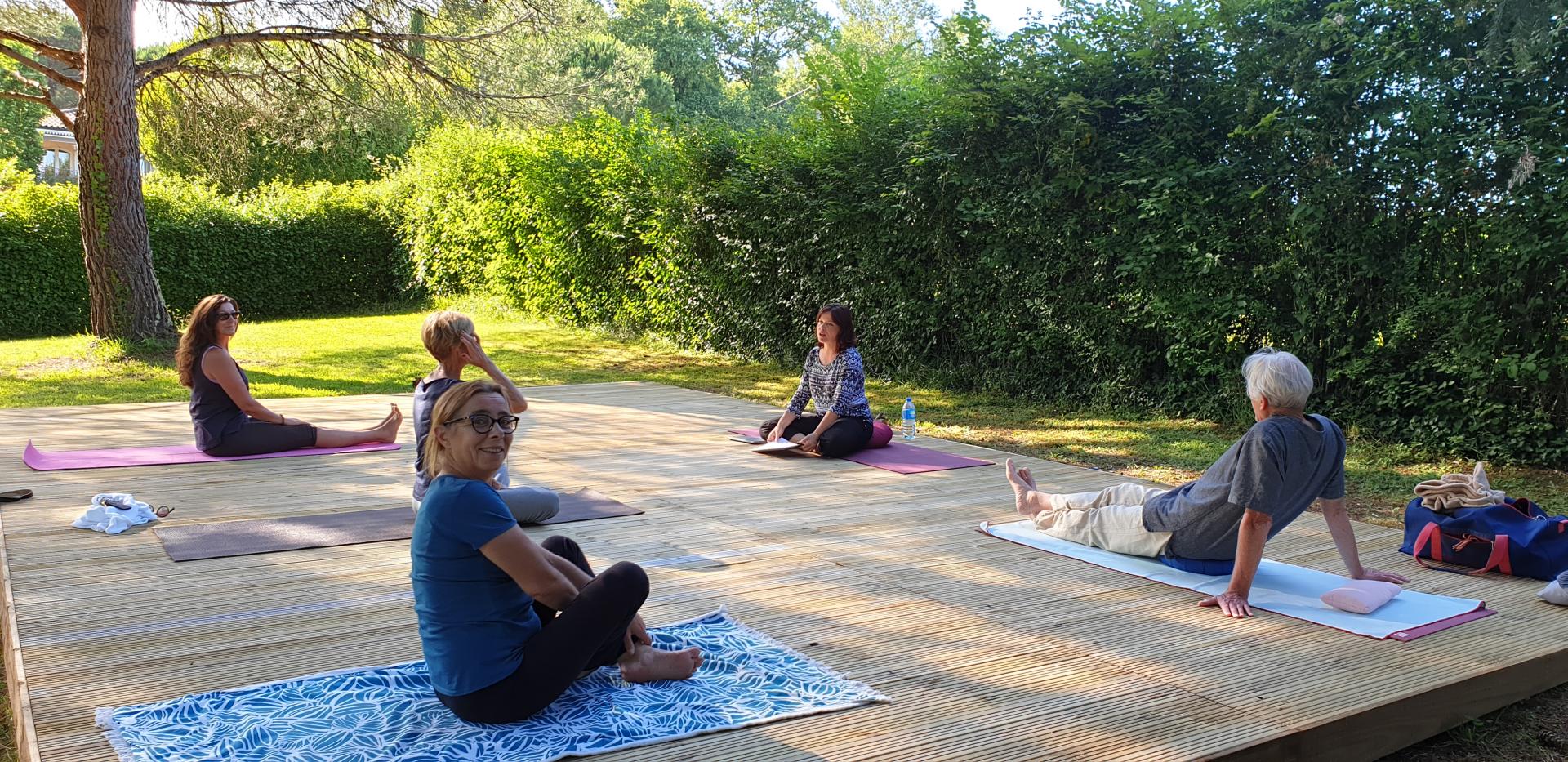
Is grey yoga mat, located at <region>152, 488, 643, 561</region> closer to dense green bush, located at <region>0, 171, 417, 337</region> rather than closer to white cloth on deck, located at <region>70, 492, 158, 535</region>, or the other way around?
white cloth on deck, located at <region>70, 492, 158, 535</region>

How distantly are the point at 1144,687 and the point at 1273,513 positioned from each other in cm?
89

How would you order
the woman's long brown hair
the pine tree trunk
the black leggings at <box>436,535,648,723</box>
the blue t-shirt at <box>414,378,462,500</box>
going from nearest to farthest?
the black leggings at <box>436,535,648,723</box>
the blue t-shirt at <box>414,378,462,500</box>
the woman's long brown hair
the pine tree trunk

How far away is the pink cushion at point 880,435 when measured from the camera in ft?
21.3

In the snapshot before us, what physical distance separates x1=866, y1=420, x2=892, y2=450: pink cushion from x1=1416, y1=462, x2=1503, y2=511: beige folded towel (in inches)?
117

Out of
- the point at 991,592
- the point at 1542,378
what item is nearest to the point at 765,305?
the point at 1542,378

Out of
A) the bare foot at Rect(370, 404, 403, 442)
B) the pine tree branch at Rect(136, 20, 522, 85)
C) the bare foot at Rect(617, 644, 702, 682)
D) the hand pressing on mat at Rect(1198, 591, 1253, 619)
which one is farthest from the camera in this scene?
the pine tree branch at Rect(136, 20, 522, 85)

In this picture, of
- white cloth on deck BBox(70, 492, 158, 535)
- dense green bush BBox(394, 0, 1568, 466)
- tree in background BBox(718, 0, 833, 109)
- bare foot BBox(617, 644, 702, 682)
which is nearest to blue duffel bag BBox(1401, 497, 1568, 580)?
dense green bush BBox(394, 0, 1568, 466)

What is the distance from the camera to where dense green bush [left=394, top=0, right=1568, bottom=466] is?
611 cm

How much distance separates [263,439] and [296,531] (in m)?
1.97

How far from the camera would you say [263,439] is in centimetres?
611

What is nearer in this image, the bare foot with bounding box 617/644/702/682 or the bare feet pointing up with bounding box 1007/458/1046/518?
the bare foot with bounding box 617/644/702/682

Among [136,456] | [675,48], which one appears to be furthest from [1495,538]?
[675,48]

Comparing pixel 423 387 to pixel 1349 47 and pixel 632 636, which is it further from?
pixel 1349 47

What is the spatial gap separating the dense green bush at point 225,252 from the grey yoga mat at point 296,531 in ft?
39.7
